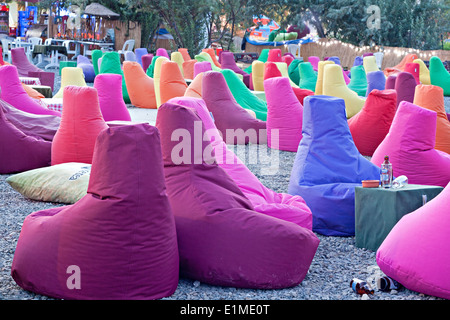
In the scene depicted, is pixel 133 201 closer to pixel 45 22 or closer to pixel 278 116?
pixel 278 116

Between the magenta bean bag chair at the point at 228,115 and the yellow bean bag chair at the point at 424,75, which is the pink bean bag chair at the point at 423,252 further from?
the yellow bean bag chair at the point at 424,75

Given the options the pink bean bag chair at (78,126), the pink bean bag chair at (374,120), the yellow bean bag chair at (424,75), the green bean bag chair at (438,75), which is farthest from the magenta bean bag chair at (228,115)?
the yellow bean bag chair at (424,75)

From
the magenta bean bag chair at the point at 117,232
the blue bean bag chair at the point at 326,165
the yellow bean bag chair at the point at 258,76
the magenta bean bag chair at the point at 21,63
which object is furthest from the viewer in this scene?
the magenta bean bag chair at the point at 21,63

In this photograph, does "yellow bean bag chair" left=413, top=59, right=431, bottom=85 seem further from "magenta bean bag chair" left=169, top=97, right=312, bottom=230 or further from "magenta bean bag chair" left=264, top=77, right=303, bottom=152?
"magenta bean bag chair" left=169, top=97, right=312, bottom=230

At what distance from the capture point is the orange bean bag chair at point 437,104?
709 centimetres

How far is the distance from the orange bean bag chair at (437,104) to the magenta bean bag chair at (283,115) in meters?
1.52

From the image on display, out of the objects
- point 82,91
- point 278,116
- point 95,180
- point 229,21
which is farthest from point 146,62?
point 95,180

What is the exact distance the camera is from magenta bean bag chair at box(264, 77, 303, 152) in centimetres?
809

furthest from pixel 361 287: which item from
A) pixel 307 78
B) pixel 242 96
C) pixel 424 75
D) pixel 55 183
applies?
pixel 424 75

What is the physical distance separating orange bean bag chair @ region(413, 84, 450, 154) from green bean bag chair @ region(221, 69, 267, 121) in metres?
2.84

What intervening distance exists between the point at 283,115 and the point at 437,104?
186cm

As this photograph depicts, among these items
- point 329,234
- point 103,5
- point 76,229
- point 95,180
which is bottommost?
point 329,234

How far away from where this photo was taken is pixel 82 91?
559 cm
